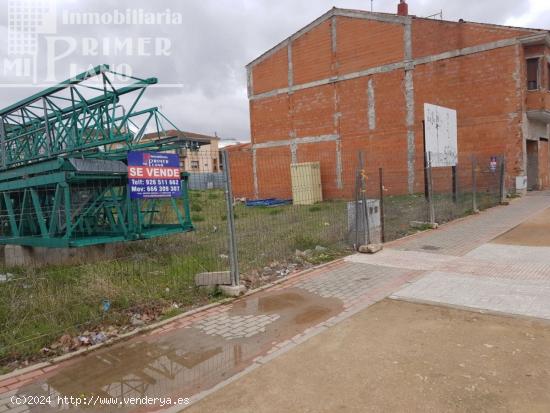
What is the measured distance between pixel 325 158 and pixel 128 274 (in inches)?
871

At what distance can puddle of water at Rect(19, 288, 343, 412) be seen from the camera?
11.8 ft

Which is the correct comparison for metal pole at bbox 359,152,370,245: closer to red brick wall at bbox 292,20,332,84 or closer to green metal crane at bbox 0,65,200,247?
green metal crane at bbox 0,65,200,247

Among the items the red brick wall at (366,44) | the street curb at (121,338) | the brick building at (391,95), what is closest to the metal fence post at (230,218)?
the street curb at (121,338)

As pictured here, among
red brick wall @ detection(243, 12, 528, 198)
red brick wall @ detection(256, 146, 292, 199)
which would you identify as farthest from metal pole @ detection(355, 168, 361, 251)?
red brick wall @ detection(243, 12, 528, 198)

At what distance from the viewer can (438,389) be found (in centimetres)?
324

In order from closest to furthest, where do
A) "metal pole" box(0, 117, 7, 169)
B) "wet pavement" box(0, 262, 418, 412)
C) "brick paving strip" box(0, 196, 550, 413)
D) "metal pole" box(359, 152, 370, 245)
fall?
"wet pavement" box(0, 262, 418, 412)
"brick paving strip" box(0, 196, 550, 413)
"metal pole" box(359, 152, 370, 245)
"metal pole" box(0, 117, 7, 169)

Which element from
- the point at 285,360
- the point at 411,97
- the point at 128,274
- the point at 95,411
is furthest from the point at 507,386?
the point at 411,97

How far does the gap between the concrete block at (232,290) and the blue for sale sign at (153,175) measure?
2396 millimetres

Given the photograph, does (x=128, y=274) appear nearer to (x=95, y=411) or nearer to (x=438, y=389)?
(x=95, y=411)

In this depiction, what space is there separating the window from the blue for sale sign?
1942 centimetres

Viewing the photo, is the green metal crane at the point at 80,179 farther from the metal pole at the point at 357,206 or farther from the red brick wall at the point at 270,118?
the red brick wall at the point at 270,118

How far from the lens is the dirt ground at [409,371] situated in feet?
10.2

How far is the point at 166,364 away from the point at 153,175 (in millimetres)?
4306

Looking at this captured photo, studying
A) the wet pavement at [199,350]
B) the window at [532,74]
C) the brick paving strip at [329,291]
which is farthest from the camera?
the window at [532,74]
